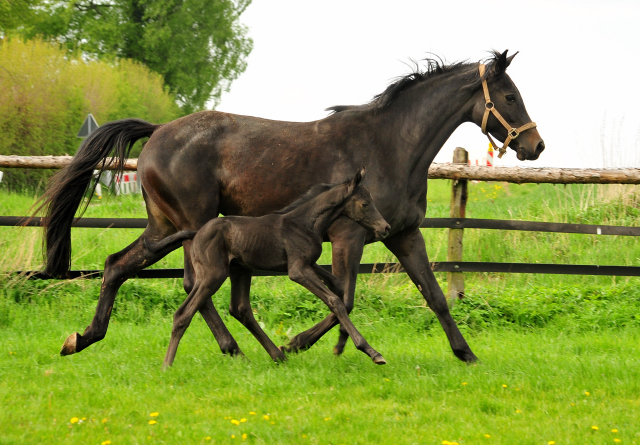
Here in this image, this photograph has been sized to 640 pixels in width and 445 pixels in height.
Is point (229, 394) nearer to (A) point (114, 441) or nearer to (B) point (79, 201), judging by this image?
(A) point (114, 441)

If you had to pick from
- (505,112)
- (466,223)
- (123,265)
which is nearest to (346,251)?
(505,112)

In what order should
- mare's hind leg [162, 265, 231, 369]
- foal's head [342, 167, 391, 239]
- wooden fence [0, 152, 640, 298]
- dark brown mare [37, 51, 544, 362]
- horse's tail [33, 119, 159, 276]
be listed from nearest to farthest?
1. foal's head [342, 167, 391, 239]
2. mare's hind leg [162, 265, 231, 369]
3. dark brown mare [37, 51, 544, 362]
4. horse's tail [33, 119, 159, 276]
5. wooden fence [0, 152, 640, 298]

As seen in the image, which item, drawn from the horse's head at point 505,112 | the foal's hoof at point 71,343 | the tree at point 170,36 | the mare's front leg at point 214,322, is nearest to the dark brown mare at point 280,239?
the mare's front leg at point 214,322

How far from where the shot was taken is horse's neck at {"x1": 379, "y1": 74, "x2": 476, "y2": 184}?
5.05 meters

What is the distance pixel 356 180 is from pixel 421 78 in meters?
1.30

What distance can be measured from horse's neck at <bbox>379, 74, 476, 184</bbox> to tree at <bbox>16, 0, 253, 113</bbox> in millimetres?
30693

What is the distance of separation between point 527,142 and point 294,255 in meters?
2.03

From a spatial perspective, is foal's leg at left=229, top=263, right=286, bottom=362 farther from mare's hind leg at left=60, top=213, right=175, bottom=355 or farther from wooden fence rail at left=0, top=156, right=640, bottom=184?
wooden fence rail at left=0, top=156, right=640, bottom=184

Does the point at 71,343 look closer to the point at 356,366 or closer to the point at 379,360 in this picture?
the point at 356,366

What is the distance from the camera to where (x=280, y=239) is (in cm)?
461

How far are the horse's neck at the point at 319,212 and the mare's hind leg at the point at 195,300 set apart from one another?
0.65 meters

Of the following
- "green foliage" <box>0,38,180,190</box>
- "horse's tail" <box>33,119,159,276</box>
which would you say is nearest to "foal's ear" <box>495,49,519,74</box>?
"horse's tail" <box>33,119,159,276</box>

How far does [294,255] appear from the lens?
4594 mm

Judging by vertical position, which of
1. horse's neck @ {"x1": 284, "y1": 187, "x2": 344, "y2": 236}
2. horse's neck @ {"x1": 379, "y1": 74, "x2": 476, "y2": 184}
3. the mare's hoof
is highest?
horse's neck @ {"x1": 379, "y1": 74, "x2": 476, "y2": 184}
